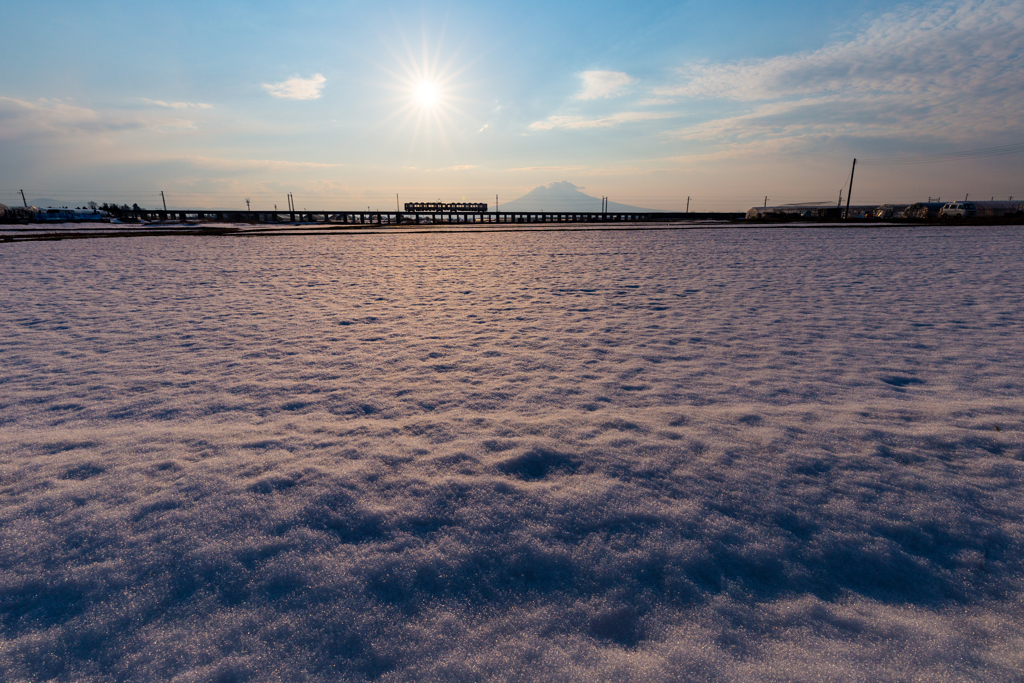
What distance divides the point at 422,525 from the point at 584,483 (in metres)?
0.99

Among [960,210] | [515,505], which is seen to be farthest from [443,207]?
[515,505]

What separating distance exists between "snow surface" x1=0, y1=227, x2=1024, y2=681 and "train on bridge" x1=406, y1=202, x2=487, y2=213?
264ft

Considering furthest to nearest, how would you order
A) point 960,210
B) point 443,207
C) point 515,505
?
point 443,207 → point 960,210 → point 515,505

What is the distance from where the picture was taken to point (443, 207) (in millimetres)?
83438

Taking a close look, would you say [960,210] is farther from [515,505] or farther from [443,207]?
[443,207]

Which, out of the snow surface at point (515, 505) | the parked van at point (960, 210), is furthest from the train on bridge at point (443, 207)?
the snow surface at point (515, 505)

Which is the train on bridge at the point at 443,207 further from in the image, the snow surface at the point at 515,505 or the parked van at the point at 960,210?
the snow surface at the point at 515,505

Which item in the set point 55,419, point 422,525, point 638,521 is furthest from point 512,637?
point 55,419

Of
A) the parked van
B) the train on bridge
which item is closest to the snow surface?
the parked van

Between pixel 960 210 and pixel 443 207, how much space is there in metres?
72.1

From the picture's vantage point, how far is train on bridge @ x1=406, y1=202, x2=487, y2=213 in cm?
8181

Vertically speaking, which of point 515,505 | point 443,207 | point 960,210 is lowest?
point 515,505

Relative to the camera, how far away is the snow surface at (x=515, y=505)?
166 centimetres

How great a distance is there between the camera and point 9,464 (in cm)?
289
